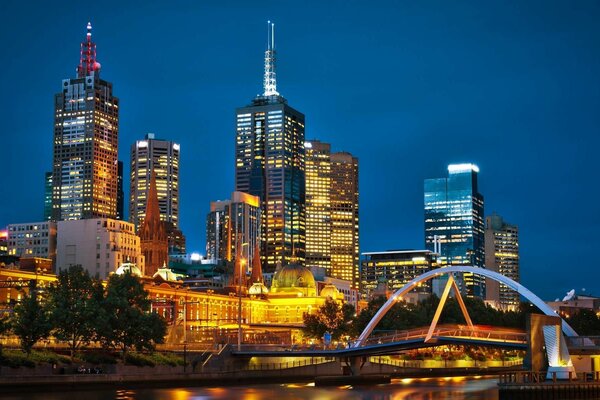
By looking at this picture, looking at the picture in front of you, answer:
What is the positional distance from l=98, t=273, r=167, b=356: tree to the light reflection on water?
10527 millimetres

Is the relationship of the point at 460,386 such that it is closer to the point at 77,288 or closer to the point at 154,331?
the point at 154,331

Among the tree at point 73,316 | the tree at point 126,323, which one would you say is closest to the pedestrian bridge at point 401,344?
the tree at point 126,323

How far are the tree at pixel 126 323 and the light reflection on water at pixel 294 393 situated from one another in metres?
10.5

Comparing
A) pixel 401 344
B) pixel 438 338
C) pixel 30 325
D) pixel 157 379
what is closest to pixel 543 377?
pixel 438 338

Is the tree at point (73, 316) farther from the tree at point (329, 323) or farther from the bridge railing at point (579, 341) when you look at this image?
the tree at point (329, 323)

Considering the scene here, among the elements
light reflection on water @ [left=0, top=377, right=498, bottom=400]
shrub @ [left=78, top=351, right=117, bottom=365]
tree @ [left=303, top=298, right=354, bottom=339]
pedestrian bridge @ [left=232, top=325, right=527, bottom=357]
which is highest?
tree @ [left=303, top=298, right=354, bottom=339]

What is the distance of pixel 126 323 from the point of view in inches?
4998

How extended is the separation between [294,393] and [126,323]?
23419 millimetres

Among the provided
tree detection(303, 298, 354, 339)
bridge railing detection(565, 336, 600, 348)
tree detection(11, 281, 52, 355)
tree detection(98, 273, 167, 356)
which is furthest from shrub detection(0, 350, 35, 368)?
tree detection(303, 298, 354, 339)

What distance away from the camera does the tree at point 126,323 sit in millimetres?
125062

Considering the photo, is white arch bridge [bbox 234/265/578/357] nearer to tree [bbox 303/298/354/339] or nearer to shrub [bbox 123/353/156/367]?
shrub [bbox 123/353/156/367]

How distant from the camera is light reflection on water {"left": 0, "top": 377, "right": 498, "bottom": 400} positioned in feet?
332

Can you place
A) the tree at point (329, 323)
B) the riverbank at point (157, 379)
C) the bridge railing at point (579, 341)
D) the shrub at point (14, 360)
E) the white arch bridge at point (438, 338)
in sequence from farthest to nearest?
the tree at point (329, 323), the white arch bridge at point (438, 338), the shrub at point (14, 360), the riverbank at point (157, 379), the bridge railing at point (579, 341)

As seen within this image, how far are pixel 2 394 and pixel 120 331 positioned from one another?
29506 millimetres
